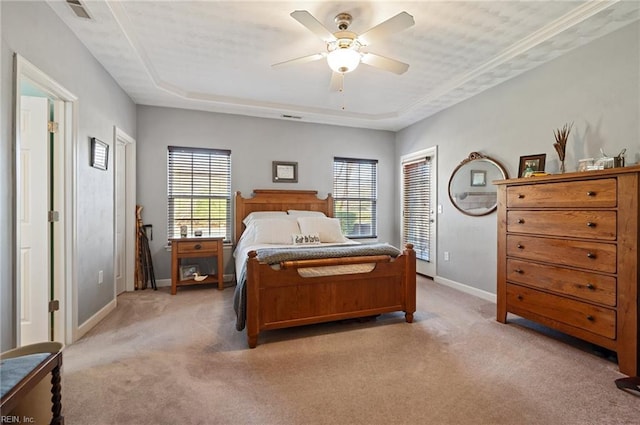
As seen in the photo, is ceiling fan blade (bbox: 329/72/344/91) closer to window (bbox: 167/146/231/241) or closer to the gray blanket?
the gray blanket

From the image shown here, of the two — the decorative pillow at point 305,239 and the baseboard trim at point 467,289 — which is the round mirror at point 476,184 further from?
the decorative pillow at point 305,239

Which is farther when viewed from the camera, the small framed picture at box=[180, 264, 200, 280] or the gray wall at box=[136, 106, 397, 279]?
the gray wall at box=[136, 106, 397, 279]

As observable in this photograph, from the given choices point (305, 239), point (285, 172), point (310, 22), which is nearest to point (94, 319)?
point (305, 239)

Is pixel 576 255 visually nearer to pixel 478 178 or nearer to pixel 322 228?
pixel 478 178

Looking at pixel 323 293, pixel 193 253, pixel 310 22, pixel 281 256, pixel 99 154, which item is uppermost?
pixel 310 22

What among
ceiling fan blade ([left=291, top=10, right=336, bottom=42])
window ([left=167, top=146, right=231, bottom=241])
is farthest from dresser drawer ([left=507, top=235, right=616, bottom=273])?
window ([left=167, top=146, right=231, bottom=241])

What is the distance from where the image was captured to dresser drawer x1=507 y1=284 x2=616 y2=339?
2062 millimetres

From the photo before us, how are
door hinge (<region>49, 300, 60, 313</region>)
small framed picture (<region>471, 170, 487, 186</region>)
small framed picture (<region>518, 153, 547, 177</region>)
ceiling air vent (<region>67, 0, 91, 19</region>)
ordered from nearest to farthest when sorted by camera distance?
ceiling air vent (<region>67, 0, 91, 19</region>) < door hinge (<region>49, 300, 60, 313</region>) < small framed picture (<region>518, 153, 547, 177</region>) < small framed picture (<region>471, 170, 487, 186</region>)

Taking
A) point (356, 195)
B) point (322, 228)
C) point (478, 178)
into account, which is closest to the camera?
point (478, 178)

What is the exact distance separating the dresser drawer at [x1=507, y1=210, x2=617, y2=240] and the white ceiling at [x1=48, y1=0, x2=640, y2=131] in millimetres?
1486

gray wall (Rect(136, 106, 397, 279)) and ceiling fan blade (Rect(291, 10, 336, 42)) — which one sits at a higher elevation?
ceiling fan blade (Rect(291, 10, 336, 42))

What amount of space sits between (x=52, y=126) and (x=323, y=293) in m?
2.54

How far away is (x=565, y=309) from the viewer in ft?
7.57

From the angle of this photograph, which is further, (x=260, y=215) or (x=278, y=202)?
(x=278, y=202)
